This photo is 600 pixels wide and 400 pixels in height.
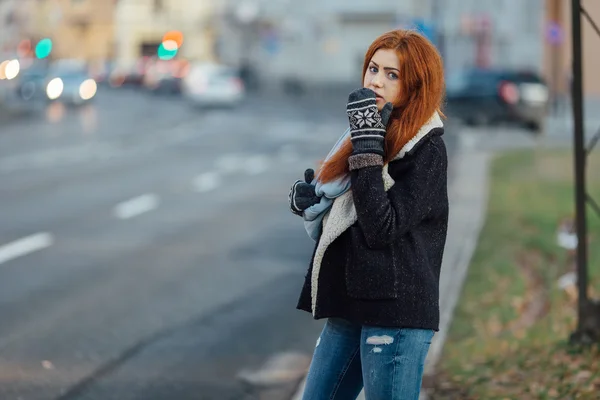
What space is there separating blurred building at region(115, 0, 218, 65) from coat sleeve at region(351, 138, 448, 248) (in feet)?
277

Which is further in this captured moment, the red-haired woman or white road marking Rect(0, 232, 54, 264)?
white road marking Rect(0, 232, 54, 264)

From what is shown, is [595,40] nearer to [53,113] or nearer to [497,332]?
[53,113]

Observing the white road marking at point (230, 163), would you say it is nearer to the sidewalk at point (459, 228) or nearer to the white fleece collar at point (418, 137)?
the sidewalk at point (459, 228)

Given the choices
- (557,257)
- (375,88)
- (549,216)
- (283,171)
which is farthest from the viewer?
(283,171)

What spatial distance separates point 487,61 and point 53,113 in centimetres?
2697

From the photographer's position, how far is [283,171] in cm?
2347

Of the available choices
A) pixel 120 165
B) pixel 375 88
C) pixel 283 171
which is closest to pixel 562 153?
pixel 283 171

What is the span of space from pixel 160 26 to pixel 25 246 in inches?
3226

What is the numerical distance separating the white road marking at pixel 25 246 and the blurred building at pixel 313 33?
55.7 m

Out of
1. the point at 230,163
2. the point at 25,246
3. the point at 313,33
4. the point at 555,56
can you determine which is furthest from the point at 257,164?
the point at 313,33

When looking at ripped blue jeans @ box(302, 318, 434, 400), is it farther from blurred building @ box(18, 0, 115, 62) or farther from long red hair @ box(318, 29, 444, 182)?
blurred building @ box(18, 0, 115, 62)

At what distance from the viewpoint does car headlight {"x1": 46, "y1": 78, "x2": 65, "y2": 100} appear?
158ft

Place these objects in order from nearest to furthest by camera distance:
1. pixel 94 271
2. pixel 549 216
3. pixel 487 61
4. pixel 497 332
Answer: pixel 497 332 < pixel 94 271 < pixel 549 216 < pixel 487 61

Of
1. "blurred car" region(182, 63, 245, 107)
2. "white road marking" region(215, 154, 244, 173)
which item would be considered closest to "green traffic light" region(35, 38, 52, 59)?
"blurred car" region(182, 63, 245, 107)
